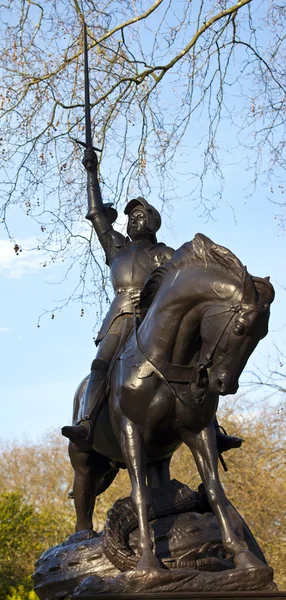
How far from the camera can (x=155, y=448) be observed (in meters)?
5.23

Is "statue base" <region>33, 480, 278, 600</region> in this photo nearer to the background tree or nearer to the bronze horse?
the bronze horse

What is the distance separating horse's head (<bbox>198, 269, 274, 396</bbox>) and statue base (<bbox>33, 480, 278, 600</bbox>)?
103cm

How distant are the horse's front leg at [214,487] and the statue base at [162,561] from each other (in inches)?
3.0

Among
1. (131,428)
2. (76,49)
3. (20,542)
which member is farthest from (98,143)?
(20,542)

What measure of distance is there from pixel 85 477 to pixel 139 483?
3.85 feet

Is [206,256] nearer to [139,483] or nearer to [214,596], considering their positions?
[139,483]

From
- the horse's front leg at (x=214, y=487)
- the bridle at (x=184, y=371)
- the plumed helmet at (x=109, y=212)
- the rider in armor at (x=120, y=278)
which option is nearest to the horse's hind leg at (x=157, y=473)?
the rider in armor at (x=120, y=278)

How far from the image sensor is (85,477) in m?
5.89

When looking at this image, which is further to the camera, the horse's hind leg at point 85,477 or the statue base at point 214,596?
the horse's hind leg at point 85,477

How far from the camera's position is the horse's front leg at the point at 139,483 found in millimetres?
4617

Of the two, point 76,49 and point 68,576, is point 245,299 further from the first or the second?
point 76,49

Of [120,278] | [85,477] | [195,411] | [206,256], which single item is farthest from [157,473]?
[206,256]

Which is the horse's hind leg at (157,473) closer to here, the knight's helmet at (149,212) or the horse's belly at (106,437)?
the horse's belly at (106,437)

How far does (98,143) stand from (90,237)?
46.6 inches
